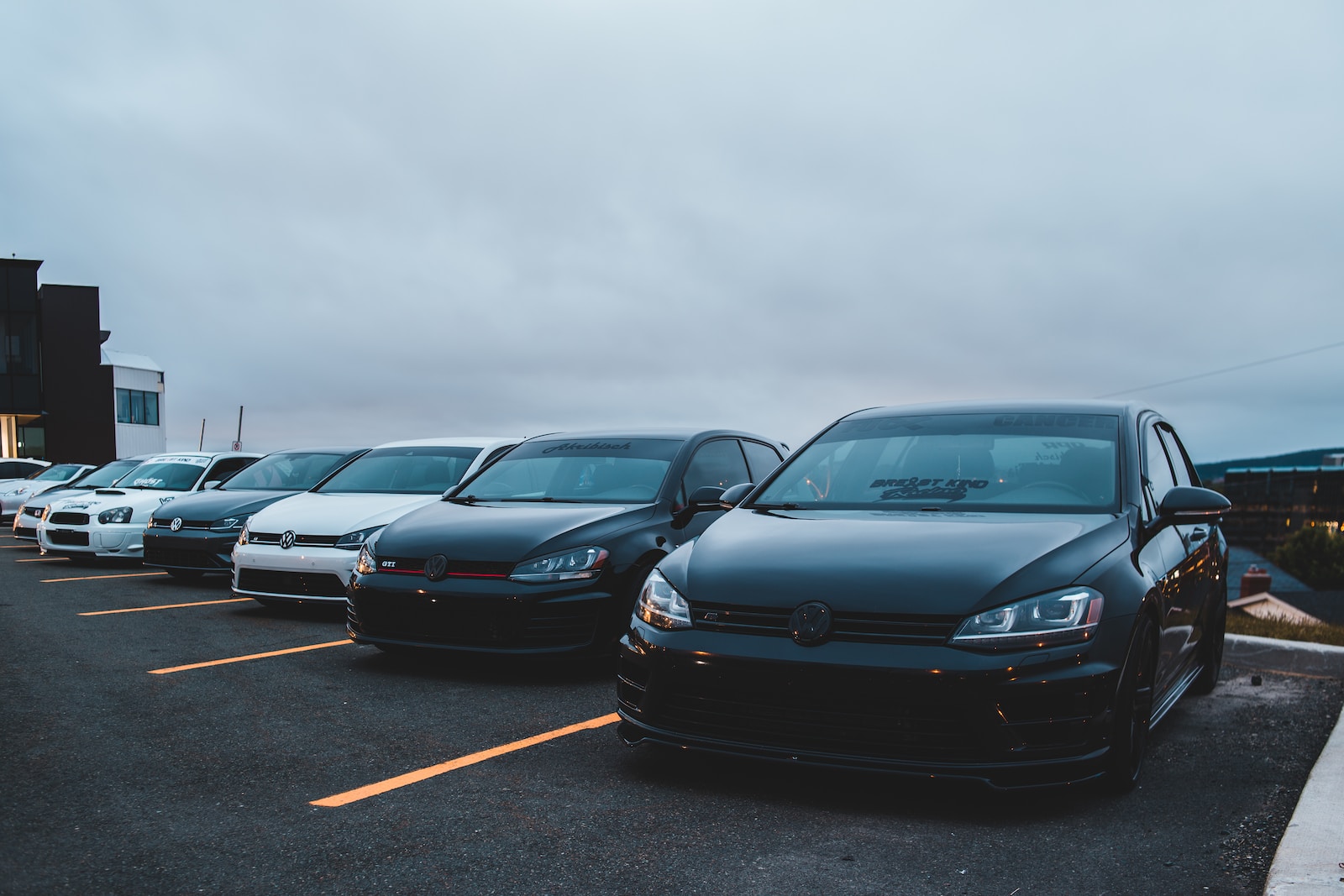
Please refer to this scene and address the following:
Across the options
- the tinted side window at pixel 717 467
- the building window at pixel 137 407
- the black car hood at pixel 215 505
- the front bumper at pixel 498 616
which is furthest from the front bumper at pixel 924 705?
the building window at pixel 137 407

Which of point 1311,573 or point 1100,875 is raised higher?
point 1100,875

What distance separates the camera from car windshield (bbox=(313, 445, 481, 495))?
33.8 feet

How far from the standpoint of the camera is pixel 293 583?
8.77 m

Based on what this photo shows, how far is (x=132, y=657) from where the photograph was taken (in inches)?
281

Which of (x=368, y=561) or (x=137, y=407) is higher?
(x=137, y=407)

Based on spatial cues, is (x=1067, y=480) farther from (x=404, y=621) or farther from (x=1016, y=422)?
(x=404, y=621)

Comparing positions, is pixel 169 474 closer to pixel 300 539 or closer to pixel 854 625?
pixel 300 539

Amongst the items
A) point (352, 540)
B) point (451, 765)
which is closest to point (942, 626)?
point (451, 765)

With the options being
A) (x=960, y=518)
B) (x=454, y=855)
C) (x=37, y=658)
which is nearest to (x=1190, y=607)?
(x=960, y=518)

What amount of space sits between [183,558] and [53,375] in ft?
150

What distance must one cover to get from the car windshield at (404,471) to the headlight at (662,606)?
19.7ft

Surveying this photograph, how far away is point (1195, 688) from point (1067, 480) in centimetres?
237

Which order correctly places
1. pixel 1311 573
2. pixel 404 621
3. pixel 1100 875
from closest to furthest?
pixel 1100 875, pixel 404 621, pixel 1311 573

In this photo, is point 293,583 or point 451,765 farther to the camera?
point 293,583
